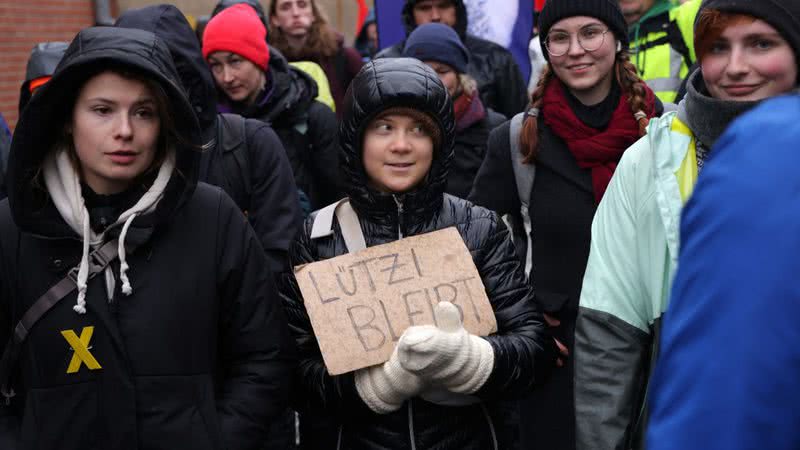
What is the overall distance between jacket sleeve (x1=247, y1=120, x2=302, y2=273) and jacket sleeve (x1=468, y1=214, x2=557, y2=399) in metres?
1.30

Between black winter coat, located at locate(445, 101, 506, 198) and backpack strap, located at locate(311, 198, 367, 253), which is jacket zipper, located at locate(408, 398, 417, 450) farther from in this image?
black winter coat, located at locate(445, 101, 506, 198)

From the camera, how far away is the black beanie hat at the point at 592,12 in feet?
12.7

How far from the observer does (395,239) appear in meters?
3.02

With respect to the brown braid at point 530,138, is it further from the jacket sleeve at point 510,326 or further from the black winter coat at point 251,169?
the black winter coat at point 251,169

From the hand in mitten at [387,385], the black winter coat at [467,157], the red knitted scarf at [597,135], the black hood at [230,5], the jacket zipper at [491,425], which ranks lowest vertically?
the jacket zipper at [491,425]

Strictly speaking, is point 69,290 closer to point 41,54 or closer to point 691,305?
point 691,305

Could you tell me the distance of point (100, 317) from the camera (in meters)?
2.56

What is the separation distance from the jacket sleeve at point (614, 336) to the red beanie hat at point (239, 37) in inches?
108

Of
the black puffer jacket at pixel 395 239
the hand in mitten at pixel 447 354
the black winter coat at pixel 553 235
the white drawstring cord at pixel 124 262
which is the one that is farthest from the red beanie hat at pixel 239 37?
the hand in mitten at pixel 447 354

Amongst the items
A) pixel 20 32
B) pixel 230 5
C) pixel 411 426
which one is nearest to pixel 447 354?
pixel 411 426

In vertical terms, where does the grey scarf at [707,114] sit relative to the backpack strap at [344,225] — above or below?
above

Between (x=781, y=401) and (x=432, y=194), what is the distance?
79.3 inches

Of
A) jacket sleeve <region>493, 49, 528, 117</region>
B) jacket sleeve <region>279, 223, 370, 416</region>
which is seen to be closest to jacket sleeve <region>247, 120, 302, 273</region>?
jacket sleeve <region>279, 223, 370, 416</region>

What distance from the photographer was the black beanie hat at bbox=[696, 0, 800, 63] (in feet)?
8.23
